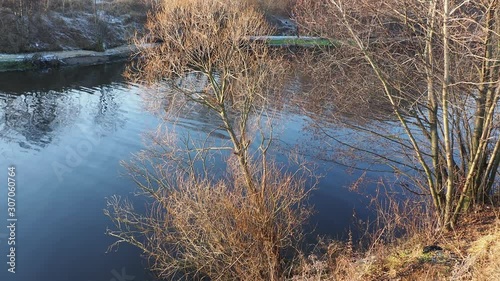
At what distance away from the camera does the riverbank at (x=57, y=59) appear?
30.0 m

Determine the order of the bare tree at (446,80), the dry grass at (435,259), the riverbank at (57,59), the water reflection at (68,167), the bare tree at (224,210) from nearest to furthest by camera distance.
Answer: the dry grass at (435,259) < the bare tree at (446,80) < the bare tree at (224,210) < the water reflection at (68,167) < the riverbank at (57,59)

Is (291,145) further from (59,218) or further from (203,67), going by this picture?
(59,218)

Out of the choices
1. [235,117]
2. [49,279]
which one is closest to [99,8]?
[235,117]

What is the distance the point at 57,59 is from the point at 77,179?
66.3 feet

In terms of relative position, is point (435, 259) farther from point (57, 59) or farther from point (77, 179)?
point (57, 59)

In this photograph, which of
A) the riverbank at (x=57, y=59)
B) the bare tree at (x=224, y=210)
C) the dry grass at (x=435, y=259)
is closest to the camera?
the dry grass at (x=435, y=259)

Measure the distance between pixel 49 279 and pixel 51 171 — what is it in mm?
5487

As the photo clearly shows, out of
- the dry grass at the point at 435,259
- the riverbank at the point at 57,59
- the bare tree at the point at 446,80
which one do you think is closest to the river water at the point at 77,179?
the dry grass at the point at 435,259

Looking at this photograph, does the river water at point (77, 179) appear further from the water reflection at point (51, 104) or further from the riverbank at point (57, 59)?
the riverbank at point (57, 59)

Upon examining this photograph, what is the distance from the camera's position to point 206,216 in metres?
9.59

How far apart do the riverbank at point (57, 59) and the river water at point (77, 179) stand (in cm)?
544

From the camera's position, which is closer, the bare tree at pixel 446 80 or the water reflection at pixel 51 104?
the bare tree at pixel 446 80

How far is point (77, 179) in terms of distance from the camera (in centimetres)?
1459

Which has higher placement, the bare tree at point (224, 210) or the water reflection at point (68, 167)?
the bare tree at point (224, 210)
